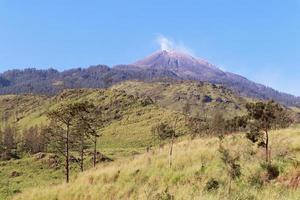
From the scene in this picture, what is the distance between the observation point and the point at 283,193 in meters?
10.9

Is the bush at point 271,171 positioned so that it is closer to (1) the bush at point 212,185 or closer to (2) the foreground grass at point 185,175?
(2) the foreground grass at point 185,175

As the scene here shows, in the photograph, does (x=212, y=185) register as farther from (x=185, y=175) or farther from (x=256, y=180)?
(x=185, y=175)

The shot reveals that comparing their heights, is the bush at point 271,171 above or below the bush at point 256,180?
above

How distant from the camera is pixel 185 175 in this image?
1681cm

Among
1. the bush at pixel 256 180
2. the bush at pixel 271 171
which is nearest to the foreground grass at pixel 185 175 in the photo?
the bush at pixel 256 180

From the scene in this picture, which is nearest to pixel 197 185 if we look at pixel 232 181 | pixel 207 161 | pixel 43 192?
pixel 232 181

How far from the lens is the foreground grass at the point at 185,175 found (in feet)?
44.2

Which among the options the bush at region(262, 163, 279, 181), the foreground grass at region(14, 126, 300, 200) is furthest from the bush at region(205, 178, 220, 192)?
the bush at region(262, 163, 279, 181)

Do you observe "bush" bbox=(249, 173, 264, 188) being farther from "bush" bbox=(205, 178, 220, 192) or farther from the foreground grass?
"bush" bbox=(205, 178, 220, 192)

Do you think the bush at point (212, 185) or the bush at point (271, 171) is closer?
the bush at point (212, 185)

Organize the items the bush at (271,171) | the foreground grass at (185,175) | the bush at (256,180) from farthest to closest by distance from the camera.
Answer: the bush at (271,171)
the foreground grass at (185,175)
the bush at (256,180)

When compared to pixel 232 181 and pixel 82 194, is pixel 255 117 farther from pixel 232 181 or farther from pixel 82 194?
pixel 82 194

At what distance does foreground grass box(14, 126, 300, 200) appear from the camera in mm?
13461

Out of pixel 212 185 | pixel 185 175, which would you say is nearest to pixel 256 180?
pixel 212 185
